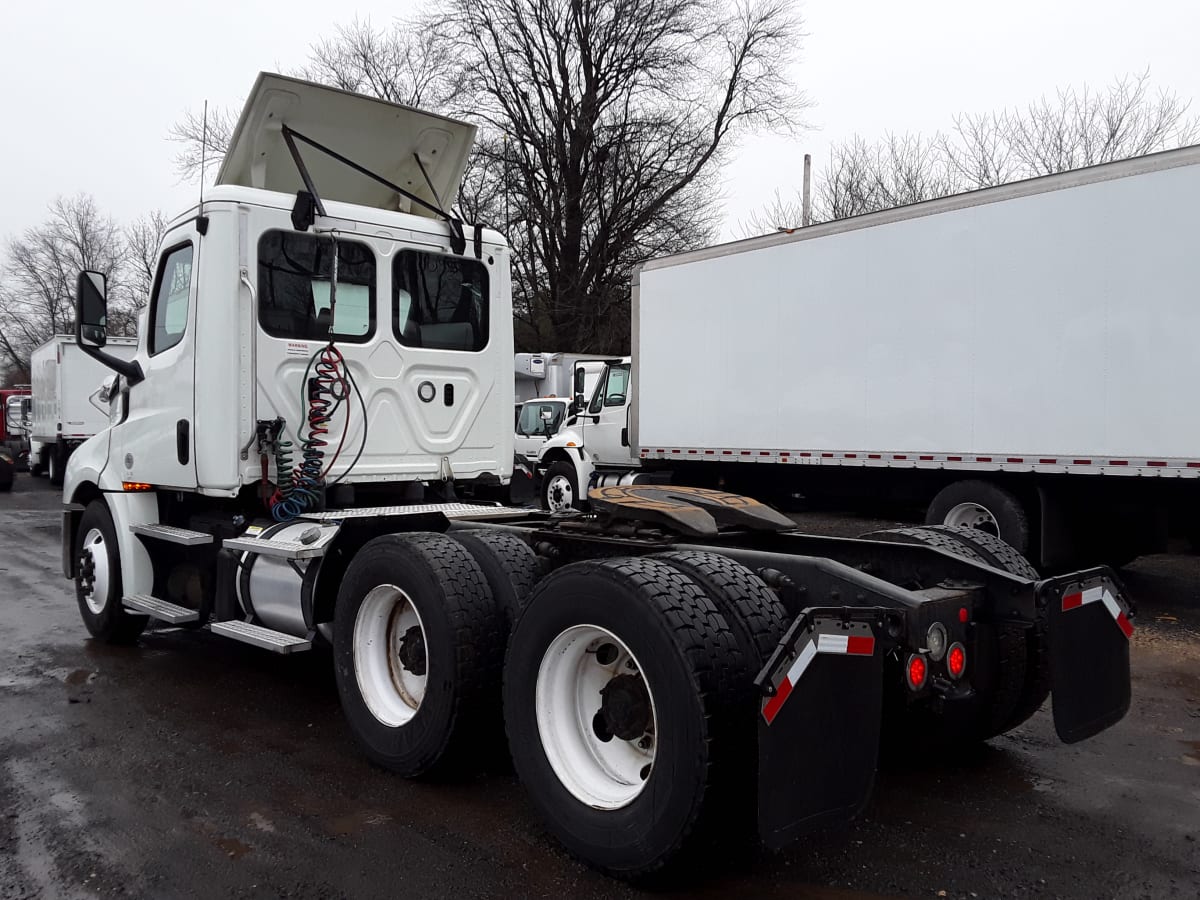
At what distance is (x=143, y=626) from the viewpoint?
6551 millimetres

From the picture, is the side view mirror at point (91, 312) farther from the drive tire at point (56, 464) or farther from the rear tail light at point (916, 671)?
the drive tire at point (56, 464)

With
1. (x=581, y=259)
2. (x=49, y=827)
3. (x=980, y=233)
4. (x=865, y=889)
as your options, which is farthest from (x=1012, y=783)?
(x=581, y=259)

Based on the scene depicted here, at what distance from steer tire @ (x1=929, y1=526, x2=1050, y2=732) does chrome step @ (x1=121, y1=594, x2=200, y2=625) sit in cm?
424

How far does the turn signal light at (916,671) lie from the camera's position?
3.21 m

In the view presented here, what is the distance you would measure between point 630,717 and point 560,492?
1209 cm

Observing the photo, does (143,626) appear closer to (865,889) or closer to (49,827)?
(49,827)

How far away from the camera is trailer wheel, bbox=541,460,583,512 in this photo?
14945mm

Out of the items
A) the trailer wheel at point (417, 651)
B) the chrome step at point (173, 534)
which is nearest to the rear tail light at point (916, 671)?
the trailer wheel at point (417, 651)

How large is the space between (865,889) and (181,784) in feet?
9.40

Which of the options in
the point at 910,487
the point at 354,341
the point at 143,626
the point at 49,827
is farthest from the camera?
the point at 910,487

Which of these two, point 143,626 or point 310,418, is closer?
point 310,418

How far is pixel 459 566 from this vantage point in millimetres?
4074

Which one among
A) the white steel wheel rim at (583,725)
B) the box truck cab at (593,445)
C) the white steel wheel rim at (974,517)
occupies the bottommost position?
the white steel wheel rim at (583,725)

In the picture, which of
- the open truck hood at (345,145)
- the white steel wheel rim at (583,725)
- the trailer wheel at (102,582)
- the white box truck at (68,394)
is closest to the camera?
the white steel wheel rim at (583,725)
